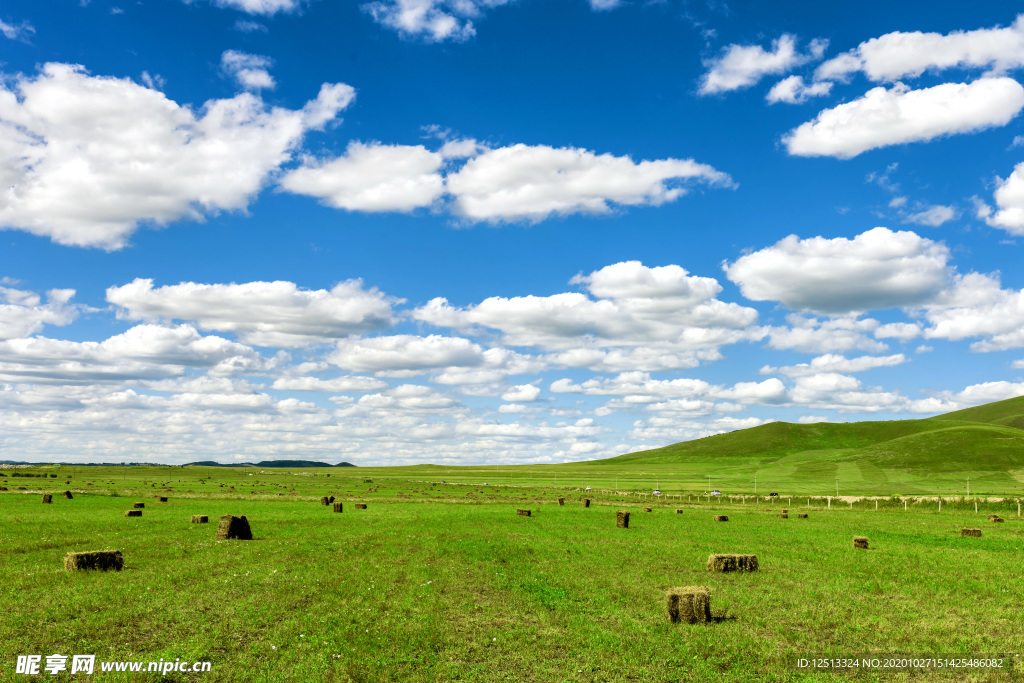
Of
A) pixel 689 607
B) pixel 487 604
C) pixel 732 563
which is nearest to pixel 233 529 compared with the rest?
pixel 487 604

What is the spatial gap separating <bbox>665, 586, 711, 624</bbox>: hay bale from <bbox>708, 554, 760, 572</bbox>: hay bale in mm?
7863

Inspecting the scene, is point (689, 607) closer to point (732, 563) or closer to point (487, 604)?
point (487, 604)

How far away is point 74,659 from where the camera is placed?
45.6ft

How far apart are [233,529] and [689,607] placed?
77.4 feet

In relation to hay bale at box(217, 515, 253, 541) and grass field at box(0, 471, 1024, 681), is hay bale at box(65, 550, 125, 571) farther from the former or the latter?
hay bale at box(217, 515, 253, 541)

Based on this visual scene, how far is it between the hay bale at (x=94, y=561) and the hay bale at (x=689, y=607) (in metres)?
Answer: 19.6

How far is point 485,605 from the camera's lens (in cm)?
1975

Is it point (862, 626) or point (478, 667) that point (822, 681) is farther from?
point (478, 667)

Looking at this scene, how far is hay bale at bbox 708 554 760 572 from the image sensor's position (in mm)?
25672

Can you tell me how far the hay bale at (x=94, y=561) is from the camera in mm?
22188

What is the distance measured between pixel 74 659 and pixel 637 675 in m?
12.8

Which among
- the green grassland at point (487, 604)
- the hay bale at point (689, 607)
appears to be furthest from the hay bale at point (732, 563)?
the hay bale at point (689, 607)

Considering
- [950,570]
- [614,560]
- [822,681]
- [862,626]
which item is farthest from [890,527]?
[822,681]

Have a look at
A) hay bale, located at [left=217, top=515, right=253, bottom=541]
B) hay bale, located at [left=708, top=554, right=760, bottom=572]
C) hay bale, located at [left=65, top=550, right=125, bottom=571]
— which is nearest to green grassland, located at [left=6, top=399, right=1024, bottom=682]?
hay bale, located at [left=708, top=554, right=760, bottom=572]
